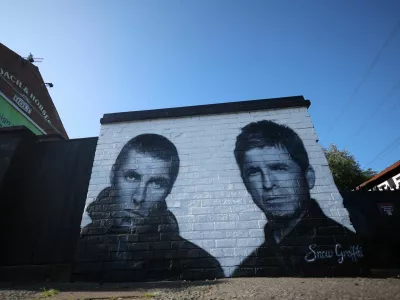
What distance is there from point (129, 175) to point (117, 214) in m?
0.73

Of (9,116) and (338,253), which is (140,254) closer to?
(338,253)

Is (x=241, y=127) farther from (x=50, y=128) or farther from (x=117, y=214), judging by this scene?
(x=50, y=128)

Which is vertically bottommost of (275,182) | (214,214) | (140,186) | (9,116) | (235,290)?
(235,290)

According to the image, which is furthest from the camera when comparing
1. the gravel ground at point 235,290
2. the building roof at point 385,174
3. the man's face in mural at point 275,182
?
the building roof at point 385,174

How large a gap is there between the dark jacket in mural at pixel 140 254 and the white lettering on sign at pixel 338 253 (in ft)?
4.55

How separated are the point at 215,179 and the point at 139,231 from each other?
1.56m

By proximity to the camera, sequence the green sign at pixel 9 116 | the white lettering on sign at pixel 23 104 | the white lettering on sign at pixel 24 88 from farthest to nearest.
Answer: the white lettering on sign at pixel 23 104 < the white lettering on sign at pixel 24 88 < the green sign at pixel 9 116

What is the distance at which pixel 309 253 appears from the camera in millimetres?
3543

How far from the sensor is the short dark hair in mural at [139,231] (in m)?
3.59

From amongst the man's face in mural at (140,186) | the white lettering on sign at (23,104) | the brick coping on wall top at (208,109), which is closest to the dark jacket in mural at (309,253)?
the man's face in mural at (140,186)

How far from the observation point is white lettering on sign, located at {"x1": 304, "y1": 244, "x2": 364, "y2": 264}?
3471 millimetres

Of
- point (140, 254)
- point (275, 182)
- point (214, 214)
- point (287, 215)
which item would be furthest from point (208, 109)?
point (140, 254)

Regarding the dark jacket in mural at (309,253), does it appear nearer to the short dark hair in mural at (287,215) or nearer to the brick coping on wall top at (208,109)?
the short dark hair in mural at (287,215)

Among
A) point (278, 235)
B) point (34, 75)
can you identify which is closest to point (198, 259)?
point (278, 235)
